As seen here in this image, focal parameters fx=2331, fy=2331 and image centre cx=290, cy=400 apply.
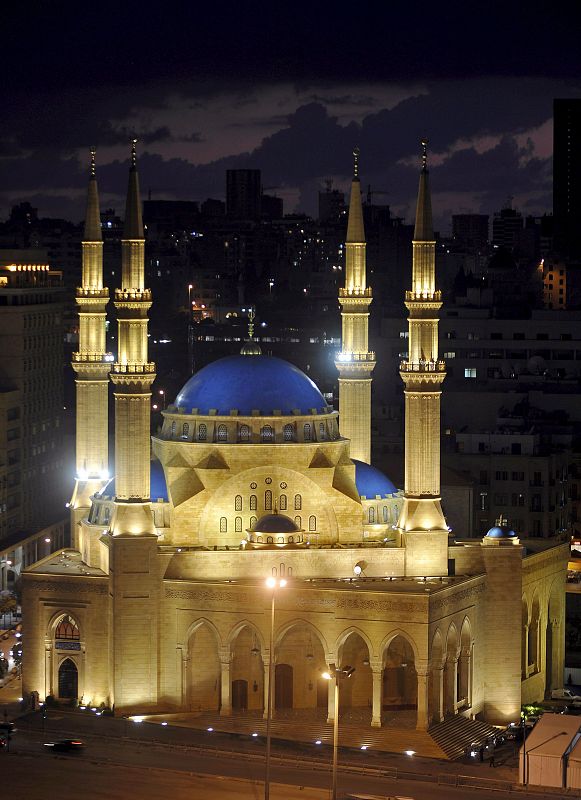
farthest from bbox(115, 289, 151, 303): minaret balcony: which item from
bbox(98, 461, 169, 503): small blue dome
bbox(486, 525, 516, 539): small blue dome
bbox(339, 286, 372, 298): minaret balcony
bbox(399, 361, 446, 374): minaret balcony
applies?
bbox(486, 525, 516, 539): small blue dome

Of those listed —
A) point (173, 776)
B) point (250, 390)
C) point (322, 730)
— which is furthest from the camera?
point (250, 390)

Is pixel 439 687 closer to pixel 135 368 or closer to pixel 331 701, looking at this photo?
pixel 331 701

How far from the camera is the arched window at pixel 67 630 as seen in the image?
8638cm

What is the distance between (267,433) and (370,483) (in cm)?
485

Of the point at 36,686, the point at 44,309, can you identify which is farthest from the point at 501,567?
the point at 44,309

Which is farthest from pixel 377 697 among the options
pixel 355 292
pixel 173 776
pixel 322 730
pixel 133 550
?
pixel 355 292

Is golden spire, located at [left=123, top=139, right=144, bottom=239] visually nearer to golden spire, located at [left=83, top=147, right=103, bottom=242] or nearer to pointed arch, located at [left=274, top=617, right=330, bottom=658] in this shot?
golden spire, located at [left=83, top=147, right=103, bottom=242]

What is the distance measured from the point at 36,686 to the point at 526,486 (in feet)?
139

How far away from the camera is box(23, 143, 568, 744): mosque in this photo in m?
84.4

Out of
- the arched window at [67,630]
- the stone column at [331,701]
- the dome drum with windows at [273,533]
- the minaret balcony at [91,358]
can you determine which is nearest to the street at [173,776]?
the stone column at [331,701]

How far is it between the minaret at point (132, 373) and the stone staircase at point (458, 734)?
13602 millimetres

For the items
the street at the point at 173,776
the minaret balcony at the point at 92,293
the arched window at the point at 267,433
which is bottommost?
the street at the point at 173,776

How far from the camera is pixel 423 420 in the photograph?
87562mm

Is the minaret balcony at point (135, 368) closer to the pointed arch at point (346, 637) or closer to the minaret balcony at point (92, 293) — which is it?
the minaret balcony at point (92, 293)
